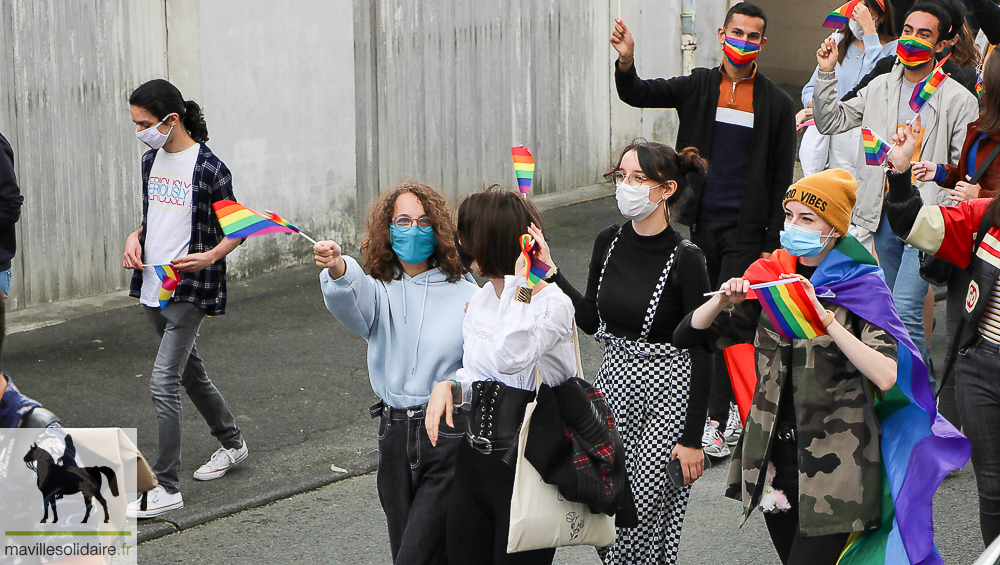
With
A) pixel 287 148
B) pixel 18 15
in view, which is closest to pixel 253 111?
pixel 287 148

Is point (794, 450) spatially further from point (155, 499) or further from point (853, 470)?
point (155, 499)

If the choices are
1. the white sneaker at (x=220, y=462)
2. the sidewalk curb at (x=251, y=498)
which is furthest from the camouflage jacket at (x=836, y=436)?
the white sneaker at (x=220, y=462)

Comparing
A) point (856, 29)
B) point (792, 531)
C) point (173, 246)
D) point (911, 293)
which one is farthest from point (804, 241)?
point (856, 29)

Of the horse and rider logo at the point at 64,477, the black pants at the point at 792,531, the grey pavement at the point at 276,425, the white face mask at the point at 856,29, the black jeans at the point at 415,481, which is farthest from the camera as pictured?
the white face mask at the point at 856,29

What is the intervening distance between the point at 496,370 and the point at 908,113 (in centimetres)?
366

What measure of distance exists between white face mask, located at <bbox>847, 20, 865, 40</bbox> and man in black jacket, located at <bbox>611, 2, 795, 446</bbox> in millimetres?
1851

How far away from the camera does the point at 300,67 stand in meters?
9.86

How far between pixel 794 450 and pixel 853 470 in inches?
8.5

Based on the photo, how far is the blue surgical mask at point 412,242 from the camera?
4047mm

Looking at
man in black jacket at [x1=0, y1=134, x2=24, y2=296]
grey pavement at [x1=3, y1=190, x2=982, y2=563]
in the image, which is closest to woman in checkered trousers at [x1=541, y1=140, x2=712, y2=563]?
grey pavement at [x1=3, y1=190, x2=982, y2=563]

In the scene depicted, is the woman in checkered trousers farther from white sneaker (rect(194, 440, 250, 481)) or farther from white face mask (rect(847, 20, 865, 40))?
white face mask (rect(847, 20, 865, 40))

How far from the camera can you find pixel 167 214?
18.4 feet

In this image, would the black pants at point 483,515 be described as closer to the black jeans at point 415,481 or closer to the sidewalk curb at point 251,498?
the black jeans at point 415,481

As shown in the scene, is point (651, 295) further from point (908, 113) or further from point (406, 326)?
point (908, 113)
